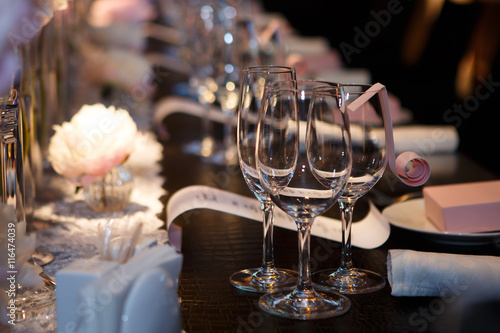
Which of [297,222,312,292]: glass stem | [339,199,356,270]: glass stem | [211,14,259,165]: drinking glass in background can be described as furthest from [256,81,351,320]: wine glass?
[211,14,259,165]: drinking glass in background

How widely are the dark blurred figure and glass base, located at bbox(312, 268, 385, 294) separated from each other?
60.4 inches

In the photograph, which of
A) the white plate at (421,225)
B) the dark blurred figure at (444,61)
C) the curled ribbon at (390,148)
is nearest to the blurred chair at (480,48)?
the dark blurred figure at (444,61)

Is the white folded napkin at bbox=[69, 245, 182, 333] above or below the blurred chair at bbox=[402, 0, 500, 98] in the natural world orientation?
below

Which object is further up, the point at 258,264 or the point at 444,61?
the point at 444,61

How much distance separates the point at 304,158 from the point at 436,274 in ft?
0.82

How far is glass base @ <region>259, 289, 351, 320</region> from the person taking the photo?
2.72ft

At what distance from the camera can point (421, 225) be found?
1.19 meters

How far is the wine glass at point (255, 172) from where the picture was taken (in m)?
0.94

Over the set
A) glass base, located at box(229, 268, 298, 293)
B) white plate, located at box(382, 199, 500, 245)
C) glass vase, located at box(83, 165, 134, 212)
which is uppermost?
glass vase, located at box(83, 165, 134, 212)

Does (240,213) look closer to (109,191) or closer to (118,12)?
(109,191)

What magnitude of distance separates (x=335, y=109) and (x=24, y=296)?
508 millimetres

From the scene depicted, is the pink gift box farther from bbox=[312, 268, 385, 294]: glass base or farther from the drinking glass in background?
the drinking glass in background

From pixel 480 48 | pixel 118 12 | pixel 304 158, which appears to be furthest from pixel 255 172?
pixel 480 48

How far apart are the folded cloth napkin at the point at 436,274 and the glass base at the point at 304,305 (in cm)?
8
